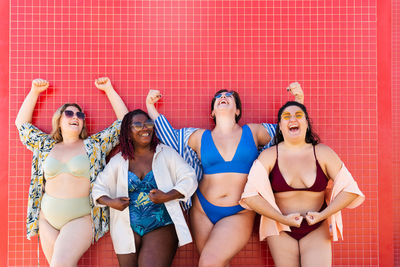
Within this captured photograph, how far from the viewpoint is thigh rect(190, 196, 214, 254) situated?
12.3 feet

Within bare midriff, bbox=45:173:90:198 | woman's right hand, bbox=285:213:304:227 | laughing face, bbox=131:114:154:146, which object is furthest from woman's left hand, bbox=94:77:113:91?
woman's right hand, bbox=285:213:304:227

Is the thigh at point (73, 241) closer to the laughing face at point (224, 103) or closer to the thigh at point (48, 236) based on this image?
the thigh at point (48, 236)

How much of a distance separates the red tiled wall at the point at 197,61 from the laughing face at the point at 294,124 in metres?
0.84

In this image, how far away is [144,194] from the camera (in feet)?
11.9

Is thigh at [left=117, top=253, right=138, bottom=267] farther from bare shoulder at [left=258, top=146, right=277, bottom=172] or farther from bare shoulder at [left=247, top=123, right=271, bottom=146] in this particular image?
bare shoulder at [left=247, top=123, right=271, bottom=146]

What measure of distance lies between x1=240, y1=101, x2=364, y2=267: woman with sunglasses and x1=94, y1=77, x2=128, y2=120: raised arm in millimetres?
1591

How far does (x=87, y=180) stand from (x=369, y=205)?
3.13m

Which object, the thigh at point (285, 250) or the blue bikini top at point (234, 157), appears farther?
the blue bikini top at point (234, 157)

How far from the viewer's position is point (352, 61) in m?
4.51

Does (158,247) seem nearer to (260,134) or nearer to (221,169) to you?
(221,169)

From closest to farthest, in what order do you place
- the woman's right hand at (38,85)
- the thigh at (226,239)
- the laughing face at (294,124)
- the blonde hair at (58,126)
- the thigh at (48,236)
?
the thigh at (226,239)
the laughing face at (294,124)
the thigh at (48,236)
the blonde hair at (58,126)
the woman's right hand at (38,85)

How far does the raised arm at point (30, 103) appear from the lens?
13.9 ft

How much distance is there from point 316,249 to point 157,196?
147cm

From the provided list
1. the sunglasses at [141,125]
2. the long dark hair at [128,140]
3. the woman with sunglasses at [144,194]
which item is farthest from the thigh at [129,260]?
the sunglasses at [141,125]
